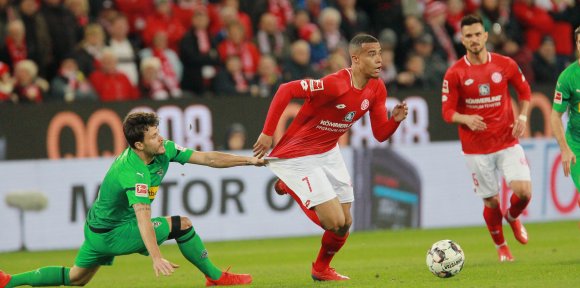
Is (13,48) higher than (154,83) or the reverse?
higher

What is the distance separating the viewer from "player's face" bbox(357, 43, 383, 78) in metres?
10.0

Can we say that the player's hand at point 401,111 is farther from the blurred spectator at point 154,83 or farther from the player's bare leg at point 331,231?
the blurred spectator at point 154,83

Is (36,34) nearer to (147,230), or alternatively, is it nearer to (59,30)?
(59,30)

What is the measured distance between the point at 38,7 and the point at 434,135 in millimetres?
6642

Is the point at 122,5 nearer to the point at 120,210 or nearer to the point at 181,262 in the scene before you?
the point at 181,262

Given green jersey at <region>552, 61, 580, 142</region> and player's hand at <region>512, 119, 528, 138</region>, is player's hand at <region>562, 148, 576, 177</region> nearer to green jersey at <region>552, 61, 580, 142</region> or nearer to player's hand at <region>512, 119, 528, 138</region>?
green jersey at <region>552, 61, 580, 142</region>

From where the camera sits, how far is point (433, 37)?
2011 centimetres

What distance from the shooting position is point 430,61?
63.7ft

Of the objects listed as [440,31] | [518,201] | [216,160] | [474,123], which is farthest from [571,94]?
[440,31]

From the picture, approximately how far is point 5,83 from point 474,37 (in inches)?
295

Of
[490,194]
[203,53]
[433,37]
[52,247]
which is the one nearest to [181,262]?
[52,247]

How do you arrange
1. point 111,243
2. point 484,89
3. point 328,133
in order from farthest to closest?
point 484,89
point 328,133
point 111,243

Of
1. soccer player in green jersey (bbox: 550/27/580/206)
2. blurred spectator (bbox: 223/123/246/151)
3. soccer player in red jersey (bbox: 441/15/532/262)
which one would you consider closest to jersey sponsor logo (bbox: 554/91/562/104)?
soccer player in green jersey (bbox: 550/27/580/206)

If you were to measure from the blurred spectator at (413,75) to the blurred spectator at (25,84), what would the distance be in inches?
240
